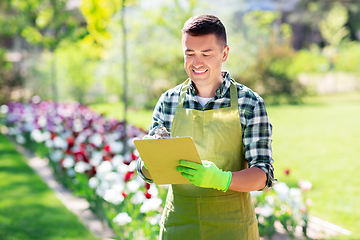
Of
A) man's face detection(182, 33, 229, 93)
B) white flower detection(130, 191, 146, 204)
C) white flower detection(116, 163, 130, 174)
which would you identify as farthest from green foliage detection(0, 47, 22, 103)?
man's face detection(182, 33, 229, 93)

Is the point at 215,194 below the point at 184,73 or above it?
above

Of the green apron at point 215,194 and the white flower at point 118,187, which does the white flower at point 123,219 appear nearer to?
the white flower at point 118,187

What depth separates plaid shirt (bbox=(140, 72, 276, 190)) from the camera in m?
1.26

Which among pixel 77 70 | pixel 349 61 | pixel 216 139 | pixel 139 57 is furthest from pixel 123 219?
pixel 349 61

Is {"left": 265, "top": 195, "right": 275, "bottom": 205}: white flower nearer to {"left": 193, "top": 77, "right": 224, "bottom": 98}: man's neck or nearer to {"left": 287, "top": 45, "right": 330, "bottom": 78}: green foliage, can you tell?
{"left": 193, "top": 77, "right": 224, "bottom": 98}: man's neck

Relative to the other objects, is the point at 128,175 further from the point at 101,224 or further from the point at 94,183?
the point at 101,224

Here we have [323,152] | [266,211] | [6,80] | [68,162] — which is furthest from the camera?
[6,80]

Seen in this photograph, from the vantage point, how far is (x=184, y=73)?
1009cm

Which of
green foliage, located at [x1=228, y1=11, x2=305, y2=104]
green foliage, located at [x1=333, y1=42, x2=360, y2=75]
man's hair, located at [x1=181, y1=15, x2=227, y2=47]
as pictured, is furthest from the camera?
green foliage, located at [x1=333, y1=42, x2=360, y2=75]

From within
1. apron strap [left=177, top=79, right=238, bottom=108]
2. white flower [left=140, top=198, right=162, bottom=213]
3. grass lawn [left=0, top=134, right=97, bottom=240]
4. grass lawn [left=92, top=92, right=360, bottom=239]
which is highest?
apron strap [left=177, top=79, right=238, bottom=108]

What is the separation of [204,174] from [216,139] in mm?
201

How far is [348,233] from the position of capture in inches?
112

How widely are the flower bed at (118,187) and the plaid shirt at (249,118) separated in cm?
111

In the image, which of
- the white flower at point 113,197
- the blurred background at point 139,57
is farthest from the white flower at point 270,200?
the blurred background at point 139,57
